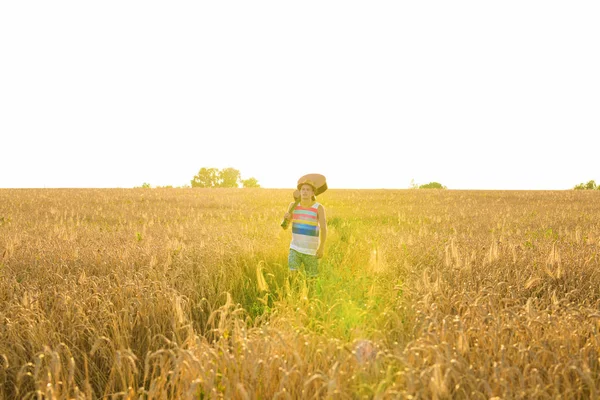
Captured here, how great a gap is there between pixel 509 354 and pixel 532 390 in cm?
56

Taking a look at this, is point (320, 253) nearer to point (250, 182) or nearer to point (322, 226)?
point (322, 226)

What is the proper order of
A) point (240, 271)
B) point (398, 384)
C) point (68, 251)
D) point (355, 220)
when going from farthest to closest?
1. point (355, 220)
2. point (68, 251)
3. point (240, 271)
4. point (398, 384)

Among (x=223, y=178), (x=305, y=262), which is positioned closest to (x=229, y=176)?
(x=223, y=178)

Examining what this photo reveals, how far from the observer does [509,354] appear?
2.85m

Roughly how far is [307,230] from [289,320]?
2.46m

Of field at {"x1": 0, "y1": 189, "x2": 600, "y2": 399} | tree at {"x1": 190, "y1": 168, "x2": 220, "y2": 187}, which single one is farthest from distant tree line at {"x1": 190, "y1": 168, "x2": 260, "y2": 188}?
field at {"x1": 0, "y1": 189, "x2": 600, "y2": 399}

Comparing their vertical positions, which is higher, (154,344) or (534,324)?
(534,324)

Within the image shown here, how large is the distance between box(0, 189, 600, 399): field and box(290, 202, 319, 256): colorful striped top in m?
0.49

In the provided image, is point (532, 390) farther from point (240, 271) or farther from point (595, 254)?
point (595, 254)

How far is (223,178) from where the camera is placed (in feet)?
270

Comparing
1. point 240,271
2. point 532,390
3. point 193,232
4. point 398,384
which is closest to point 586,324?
point 532,390

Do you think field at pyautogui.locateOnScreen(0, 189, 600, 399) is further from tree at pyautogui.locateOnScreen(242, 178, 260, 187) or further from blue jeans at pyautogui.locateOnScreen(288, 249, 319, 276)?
A: tree at pyautogui.locateOnScreen(242, 178, 260, 187)

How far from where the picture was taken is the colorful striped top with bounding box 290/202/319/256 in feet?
19.3

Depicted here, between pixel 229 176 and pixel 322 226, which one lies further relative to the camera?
pixel 229 176
